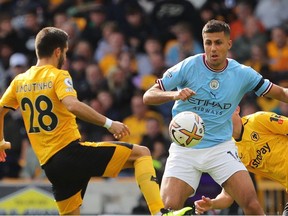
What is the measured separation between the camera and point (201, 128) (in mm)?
8820

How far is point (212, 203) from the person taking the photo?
9695 mm

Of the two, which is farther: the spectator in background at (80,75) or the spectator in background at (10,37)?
the spectator in background at (10,37)

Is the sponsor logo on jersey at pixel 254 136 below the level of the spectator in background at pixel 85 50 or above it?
below

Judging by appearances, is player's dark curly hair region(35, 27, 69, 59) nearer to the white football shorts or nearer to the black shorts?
the black shorts

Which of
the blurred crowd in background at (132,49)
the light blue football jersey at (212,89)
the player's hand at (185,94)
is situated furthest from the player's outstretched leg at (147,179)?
→ the blurred crowd in background at (132,49)

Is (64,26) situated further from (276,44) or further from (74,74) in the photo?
(276,44)

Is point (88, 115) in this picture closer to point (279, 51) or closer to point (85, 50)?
point (279, 51)

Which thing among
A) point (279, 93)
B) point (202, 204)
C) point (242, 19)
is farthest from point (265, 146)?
point (242, 19)

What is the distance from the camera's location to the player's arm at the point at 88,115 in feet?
28.3

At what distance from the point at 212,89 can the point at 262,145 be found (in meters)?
0.97

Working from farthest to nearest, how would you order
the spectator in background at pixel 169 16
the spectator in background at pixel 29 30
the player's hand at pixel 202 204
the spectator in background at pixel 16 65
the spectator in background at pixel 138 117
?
1. the spectator in background at pixel 29 30
2. the spectator in background at pixel 16 65
3. the spectator in background at pixel 169 16
4. the spectator in background at pixel 138 117
5. the player's hand at pixel 202 204

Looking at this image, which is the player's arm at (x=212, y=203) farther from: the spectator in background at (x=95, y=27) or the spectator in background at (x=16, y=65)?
the spectator in background at (x=95, y=27)

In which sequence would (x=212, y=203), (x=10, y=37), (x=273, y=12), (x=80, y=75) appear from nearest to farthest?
1. (x=212, y=203)
2. (x=273, y=12)
3. (x=80, y=75)
4. (x=10, y=37)

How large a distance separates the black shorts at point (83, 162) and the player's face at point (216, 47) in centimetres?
123
